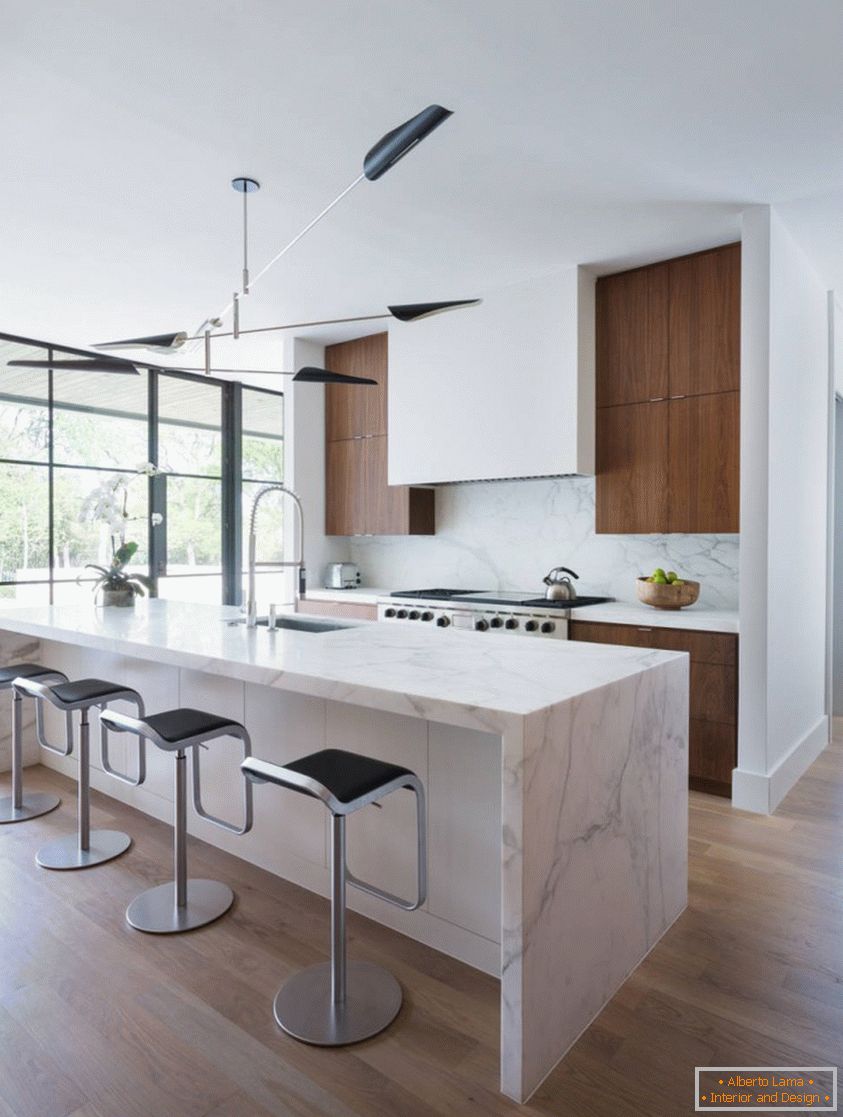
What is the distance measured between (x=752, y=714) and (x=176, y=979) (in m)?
2.53

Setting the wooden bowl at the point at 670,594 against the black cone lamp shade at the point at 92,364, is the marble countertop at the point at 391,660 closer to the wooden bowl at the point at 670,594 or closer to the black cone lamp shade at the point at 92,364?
the black cone lamp shade at the point at 92,364

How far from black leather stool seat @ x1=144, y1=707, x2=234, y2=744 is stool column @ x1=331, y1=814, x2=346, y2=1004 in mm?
668

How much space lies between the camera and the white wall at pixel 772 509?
10.3 feet

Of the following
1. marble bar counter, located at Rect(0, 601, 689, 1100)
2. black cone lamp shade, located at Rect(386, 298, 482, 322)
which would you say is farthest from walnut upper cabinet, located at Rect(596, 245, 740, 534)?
marble bar counter, located at Rect(0, 601, 689, 1100)

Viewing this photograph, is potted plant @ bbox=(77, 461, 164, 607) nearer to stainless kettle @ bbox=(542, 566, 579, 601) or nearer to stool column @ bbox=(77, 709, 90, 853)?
stool column @ bbox=(77, 709, 90, 853)

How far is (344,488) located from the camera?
5.41m

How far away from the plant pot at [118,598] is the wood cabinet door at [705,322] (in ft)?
9.72

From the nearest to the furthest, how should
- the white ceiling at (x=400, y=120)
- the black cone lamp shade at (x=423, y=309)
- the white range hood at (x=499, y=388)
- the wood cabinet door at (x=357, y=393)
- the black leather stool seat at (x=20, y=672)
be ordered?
the white ceiling at (x=400, y=120)
the black cone lamp shade at (x=423, y=309)
the black leather stool seat at (x=20, y=672)
the white range hood at (x=499, y=388)
the wood cabinet door at (x=357, y=393)

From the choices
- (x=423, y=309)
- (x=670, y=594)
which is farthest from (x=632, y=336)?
(x=423, y=309)

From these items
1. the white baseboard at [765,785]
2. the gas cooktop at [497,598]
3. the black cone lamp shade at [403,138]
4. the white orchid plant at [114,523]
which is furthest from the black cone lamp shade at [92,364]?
the white baseboard at [765,785]

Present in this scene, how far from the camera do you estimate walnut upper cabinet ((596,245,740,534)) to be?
11.7 ft

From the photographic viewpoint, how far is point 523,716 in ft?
4.70

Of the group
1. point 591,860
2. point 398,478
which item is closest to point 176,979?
point 591,860

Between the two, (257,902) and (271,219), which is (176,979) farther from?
(271,219)
